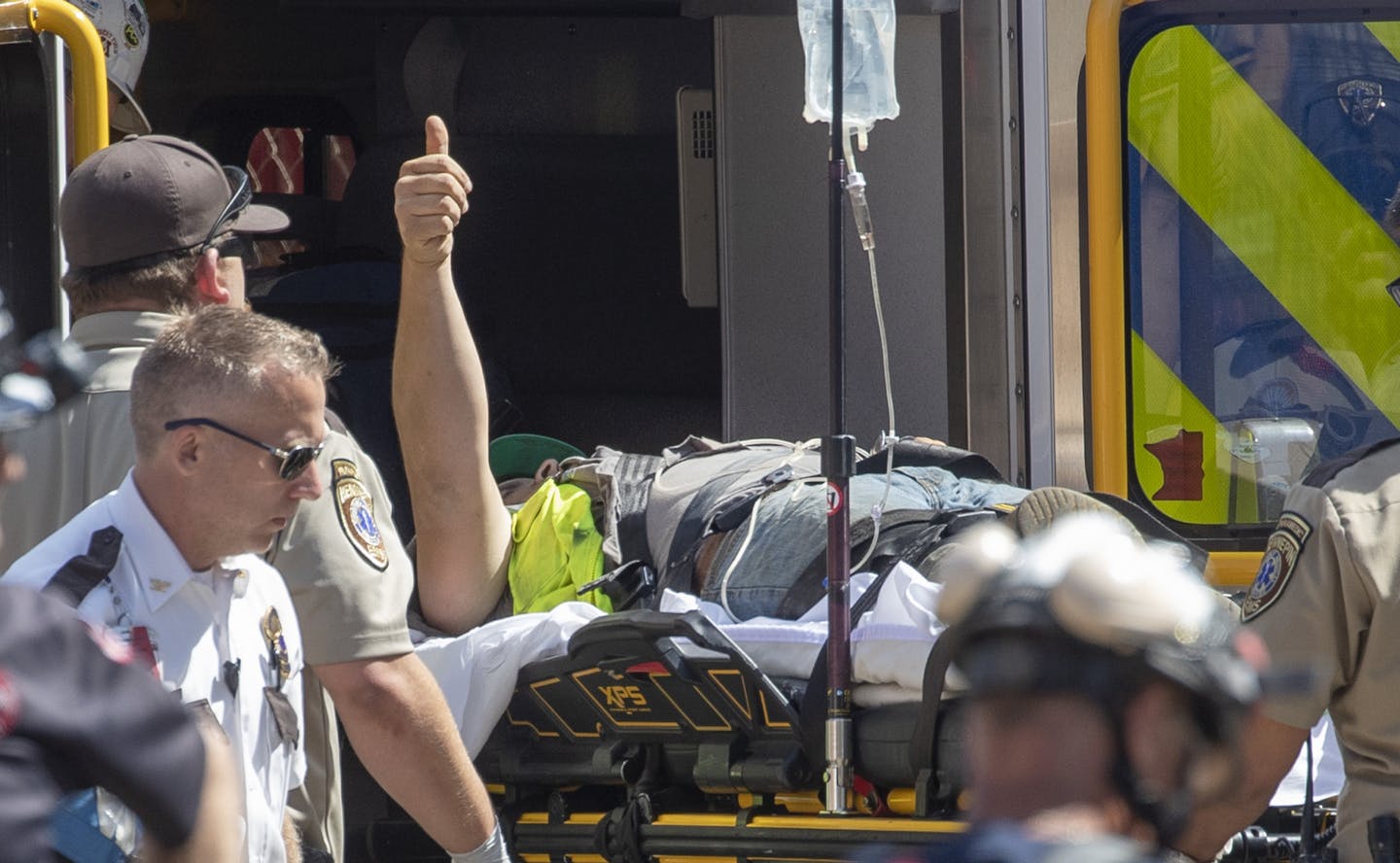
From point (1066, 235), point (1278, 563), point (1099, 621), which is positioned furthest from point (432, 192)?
point (1099, 621)

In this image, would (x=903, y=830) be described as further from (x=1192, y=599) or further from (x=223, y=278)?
(x=1192, y=599)

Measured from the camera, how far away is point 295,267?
5.22m

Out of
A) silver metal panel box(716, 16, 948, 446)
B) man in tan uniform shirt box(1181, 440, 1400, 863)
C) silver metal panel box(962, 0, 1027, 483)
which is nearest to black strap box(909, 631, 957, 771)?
man in tan uniform shirt box(1181, 440, 1400, 863)

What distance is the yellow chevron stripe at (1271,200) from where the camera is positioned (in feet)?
10.7

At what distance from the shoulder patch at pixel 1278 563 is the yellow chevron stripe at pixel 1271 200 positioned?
97 cm

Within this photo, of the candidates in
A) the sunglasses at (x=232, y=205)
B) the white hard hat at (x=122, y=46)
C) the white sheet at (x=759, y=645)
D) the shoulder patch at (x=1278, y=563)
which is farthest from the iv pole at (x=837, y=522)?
the white hard hat at (x=122, y=46)

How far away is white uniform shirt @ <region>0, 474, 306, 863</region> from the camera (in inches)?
83.0

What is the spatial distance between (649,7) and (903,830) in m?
2.97

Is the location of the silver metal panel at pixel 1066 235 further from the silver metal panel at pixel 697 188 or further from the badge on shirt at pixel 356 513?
the silver metal panel at pixel 697 188

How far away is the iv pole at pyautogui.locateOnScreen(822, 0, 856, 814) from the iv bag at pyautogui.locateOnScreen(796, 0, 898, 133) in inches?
10.4

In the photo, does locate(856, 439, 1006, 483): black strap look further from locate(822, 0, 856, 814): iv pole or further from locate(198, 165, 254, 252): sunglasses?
locate(198, 165, 254, 252): sunglasses

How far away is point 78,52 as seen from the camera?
3303mm

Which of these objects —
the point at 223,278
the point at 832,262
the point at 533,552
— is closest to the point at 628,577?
the point at 533,552

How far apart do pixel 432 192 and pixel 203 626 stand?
117 centimetres
